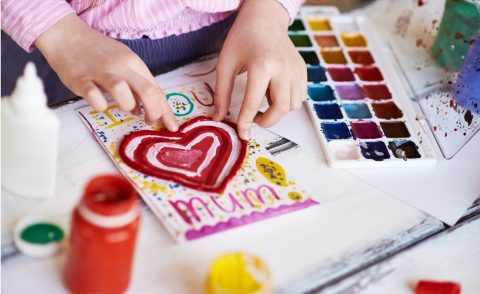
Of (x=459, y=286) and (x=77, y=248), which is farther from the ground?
(x=77, y=248)

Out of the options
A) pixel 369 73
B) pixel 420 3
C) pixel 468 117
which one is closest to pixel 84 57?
pixel 369 73

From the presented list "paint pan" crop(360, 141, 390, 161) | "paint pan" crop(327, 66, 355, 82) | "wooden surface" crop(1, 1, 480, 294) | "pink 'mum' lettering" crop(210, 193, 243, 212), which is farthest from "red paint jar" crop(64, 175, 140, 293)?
"paint pan" crop(327, 66, 355, 82)

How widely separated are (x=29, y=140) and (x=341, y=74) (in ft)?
1.65

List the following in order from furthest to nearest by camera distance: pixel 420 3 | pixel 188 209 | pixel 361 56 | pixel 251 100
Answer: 1. pixel 420 3
2. pixel 361 56
3. pixel 251 100
4. pixel 188 209

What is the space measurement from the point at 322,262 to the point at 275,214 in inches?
3.0

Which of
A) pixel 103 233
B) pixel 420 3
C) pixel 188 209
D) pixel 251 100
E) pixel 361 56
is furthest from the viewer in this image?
pixel 420 3

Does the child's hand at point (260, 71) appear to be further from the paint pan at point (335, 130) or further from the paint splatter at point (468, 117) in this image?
the paint splatter at point (468, 117)

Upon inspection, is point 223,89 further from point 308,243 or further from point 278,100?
point 308,243

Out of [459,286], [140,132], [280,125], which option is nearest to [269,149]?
[280,125]

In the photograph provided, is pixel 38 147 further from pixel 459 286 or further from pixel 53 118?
pixel 459 286

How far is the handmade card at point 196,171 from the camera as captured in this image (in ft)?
2.20

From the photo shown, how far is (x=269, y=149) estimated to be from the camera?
0.79 metres

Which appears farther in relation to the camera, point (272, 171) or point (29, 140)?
point (272, 171)

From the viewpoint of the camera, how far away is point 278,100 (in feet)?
2.62
